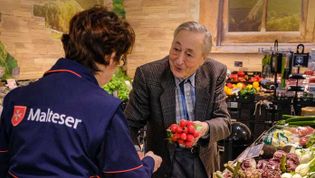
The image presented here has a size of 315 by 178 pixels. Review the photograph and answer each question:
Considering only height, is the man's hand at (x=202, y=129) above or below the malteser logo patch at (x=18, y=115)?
below

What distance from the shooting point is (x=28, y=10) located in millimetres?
4719

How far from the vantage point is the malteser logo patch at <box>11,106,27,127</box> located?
1.24 meters

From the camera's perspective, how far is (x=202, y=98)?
2.21 m

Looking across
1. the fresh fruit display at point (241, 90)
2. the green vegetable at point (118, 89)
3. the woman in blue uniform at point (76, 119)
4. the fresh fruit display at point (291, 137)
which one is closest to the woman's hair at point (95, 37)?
the woman in blue uniform at point (76, 119)

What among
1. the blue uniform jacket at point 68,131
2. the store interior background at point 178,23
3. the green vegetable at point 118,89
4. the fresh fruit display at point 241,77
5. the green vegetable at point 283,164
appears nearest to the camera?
the blue uniform jacket at point 68,131

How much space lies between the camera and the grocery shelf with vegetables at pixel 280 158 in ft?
6.32

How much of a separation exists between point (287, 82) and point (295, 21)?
8.27 feet

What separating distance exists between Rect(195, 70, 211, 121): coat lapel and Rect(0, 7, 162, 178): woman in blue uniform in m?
0.91

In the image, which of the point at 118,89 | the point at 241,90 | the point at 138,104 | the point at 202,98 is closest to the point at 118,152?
the point at 138,104

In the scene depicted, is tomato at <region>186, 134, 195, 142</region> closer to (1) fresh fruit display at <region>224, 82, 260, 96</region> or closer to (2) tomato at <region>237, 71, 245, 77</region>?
(1) fresh fruit display at <region>224, 82, 260, 96</region>

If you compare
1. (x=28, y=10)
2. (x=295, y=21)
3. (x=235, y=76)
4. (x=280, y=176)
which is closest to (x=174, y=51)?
(x=280, y=176)

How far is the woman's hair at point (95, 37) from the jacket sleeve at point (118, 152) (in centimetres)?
24

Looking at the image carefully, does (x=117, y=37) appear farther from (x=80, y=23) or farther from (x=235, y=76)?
(x=235, y=76)

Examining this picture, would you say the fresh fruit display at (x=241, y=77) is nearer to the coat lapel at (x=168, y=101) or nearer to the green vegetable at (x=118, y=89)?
the green vegetable at (x=118, y=89)
